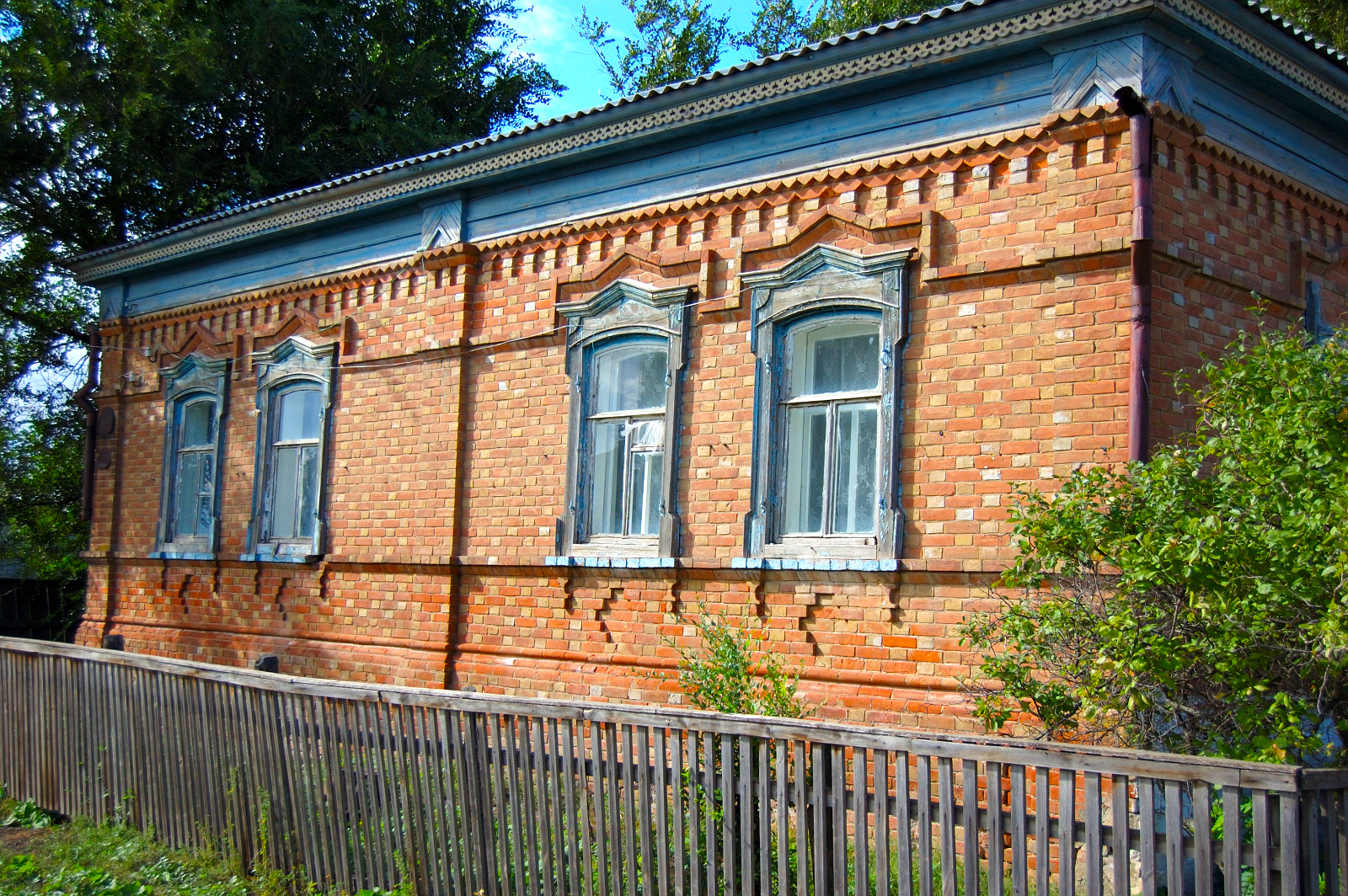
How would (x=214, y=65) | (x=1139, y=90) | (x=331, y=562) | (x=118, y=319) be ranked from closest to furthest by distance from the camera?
(x=1139, y=90), (x=331, y=562), (x=118, y=319), (x=214, y=65)

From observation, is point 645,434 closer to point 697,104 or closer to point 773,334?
Answer: point 773,334

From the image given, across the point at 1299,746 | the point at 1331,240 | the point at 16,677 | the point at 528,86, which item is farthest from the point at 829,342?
the point at 528,86

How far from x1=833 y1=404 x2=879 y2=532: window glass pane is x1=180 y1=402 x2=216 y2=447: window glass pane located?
8154 millimetres

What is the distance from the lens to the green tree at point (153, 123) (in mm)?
15625

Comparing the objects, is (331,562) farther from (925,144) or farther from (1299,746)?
(1299,746)

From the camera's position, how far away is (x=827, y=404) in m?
8.15

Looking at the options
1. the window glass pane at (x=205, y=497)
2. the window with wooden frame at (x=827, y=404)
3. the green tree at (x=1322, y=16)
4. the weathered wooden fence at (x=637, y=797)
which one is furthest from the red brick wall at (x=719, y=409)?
the green tree at (x=1322, y=16)

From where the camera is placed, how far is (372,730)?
243 inches

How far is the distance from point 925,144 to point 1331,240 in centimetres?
307

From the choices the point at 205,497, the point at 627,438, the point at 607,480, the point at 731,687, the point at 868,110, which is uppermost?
the point at 868,110

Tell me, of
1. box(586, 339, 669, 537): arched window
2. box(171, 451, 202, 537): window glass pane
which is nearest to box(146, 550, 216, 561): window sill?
box(171, 451, 202, 537): window glass pane

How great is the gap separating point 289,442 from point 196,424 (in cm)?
201

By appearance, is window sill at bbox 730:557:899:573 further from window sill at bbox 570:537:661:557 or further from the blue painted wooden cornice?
the blue painted wooden cornice

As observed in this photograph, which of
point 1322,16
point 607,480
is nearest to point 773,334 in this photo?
point 607,480
